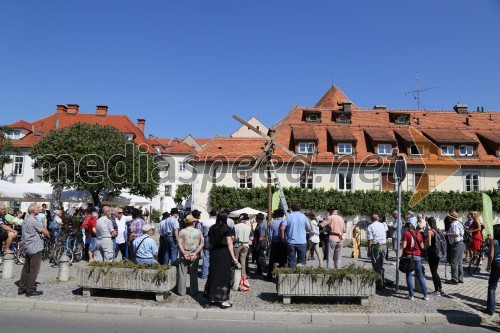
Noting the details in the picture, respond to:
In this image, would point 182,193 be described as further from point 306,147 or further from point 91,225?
point 91,225

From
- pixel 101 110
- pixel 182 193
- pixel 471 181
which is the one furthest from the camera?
pixel 182 193

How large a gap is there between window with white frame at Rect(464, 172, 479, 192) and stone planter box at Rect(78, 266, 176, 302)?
1166 inches

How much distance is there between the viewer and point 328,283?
7.75 meters

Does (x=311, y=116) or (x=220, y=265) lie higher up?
(x=311, y=116)

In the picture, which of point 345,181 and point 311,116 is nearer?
point 345,181

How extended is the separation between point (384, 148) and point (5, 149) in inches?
1549

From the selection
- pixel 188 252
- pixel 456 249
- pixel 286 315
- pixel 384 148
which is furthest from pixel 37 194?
pixel 384 148

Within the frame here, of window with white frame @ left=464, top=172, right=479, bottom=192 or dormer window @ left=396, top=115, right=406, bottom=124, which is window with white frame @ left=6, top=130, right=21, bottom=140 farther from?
window with white frame @ left=464, top=172, right=479, bottom=192

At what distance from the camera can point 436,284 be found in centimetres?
909

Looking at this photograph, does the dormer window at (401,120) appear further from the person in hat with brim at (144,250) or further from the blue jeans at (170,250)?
the person in hat with brim at (144,250)

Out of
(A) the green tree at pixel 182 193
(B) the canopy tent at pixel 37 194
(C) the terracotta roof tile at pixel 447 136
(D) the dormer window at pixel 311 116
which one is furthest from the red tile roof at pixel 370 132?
(A) the green tree at pixel 182 193

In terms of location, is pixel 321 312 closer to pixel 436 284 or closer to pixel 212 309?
pixel 212 309

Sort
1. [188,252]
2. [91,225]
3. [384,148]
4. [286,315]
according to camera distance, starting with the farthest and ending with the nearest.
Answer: [384,148] < [91,225] < [188,252] < [286,315]

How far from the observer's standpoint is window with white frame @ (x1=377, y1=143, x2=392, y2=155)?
1244 inches
